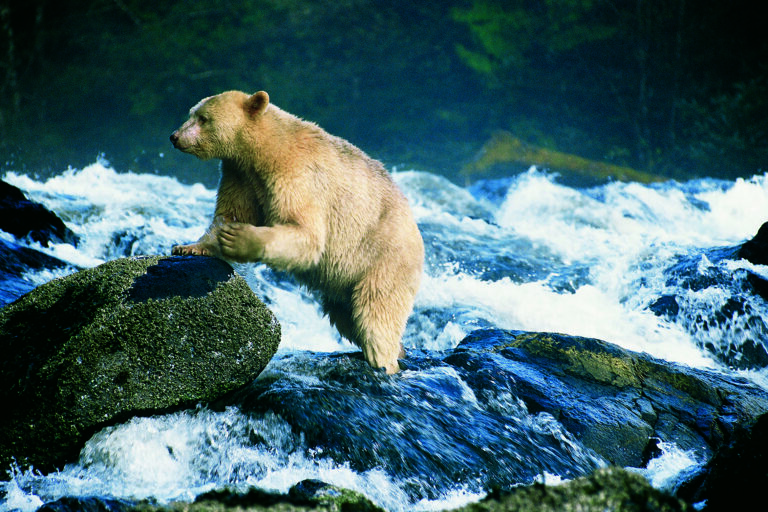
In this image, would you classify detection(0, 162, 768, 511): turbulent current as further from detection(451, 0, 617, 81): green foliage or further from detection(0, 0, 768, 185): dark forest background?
detection(451, 0, 617, 81): green foliage

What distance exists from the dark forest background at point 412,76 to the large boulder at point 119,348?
13.7m

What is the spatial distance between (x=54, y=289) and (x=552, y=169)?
14.8 metres

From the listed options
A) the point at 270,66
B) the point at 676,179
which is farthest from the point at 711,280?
the point at 270,66

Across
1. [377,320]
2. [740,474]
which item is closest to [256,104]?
[377,320]

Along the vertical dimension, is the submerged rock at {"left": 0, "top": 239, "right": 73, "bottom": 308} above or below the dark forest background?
below

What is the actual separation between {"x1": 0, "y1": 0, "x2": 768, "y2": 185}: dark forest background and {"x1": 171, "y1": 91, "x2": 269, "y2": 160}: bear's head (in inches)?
517

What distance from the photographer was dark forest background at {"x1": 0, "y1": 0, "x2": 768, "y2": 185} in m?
16.6

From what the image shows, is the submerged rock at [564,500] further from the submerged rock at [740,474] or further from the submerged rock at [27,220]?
the submerged rock at [27,220]

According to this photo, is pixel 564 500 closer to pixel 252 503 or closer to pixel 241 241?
pixel 252 503

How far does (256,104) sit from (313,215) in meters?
0.84

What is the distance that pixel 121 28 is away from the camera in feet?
55.1

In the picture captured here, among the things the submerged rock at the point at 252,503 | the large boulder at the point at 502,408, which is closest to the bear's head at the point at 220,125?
the large boulder at the point at 502,408

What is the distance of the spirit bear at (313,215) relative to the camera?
3.83m

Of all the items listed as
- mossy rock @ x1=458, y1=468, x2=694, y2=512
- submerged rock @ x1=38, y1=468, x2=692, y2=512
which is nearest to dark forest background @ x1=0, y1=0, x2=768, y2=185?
submerged rock @ x1=38, y1=468, x2=692, y2=512
